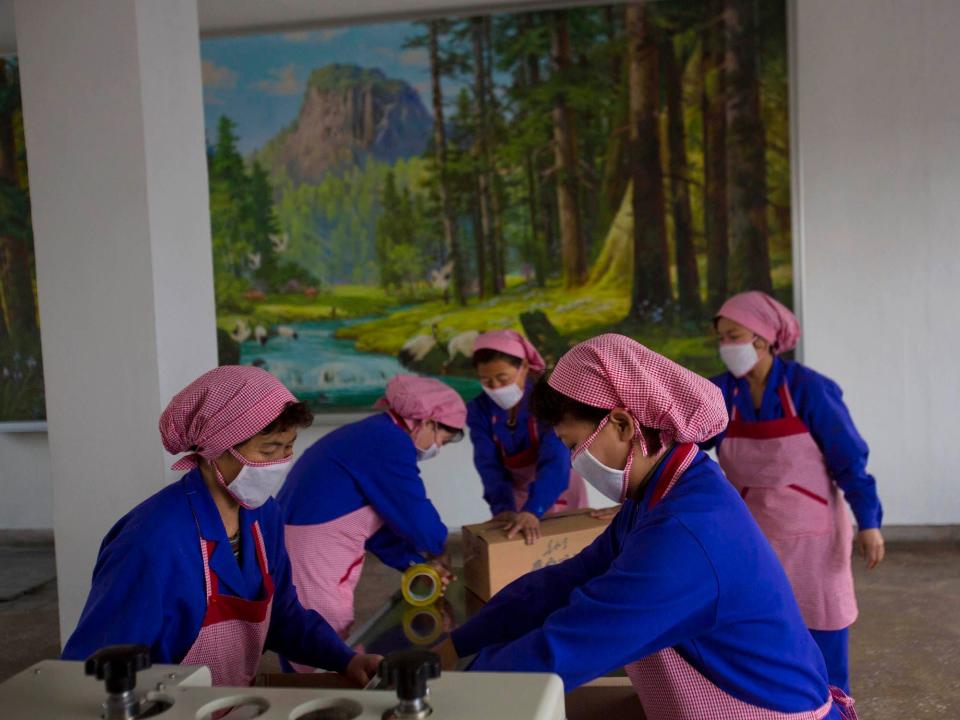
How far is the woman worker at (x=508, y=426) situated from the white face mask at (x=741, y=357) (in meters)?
0.72

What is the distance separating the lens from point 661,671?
5.87ft

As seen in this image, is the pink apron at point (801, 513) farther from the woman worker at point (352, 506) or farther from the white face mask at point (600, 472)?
the white face mask at point (600, 472)

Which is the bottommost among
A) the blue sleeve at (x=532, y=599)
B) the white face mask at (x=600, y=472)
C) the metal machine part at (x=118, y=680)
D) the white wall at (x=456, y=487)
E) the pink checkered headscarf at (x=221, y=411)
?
the white wall at (x=456, y=487)

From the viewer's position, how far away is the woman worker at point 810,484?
11.2 ft

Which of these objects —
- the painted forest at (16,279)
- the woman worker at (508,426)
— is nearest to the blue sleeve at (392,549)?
the woman worker at (508,426)

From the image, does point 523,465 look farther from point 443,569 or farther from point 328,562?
point 328,562

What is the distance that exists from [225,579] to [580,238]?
424cm

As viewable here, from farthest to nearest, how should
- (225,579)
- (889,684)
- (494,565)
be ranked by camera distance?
(889,684) → (494,565) → (225,579)

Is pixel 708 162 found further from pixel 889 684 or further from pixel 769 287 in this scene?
pixel 889 684

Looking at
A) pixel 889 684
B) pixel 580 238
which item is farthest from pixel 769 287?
pixel 889 684

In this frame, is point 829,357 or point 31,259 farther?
point 31,259

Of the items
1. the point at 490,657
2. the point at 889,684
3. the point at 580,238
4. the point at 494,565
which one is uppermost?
the point at 580,238

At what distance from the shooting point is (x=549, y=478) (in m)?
3.73

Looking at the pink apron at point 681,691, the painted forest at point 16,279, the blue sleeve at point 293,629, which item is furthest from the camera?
the painted forest at point 16,279
